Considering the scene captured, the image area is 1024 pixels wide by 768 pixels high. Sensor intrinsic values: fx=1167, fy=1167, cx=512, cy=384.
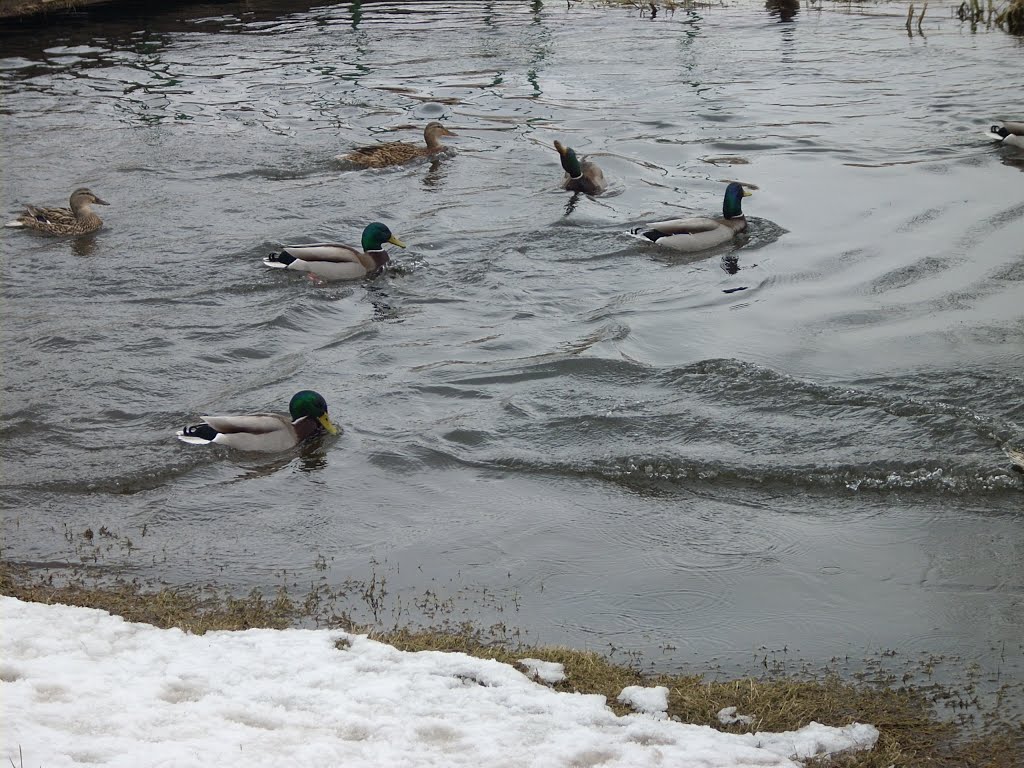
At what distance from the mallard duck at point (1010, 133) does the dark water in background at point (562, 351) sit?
27cm

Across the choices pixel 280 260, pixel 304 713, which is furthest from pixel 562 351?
pixel 304 713

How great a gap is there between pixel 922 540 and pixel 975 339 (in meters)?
3.32

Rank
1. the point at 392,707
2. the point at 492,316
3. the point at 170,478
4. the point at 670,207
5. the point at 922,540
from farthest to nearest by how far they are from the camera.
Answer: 1. the point at 670,207
2. the point at 492,316
3. the point at 170,478
4. the point at 922,540
5. the point at 392,707

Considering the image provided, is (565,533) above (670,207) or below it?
below

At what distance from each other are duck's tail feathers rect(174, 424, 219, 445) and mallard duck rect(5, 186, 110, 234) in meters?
5.27

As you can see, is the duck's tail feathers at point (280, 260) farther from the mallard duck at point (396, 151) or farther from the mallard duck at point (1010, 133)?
the mallard duck at point (1010, 133)

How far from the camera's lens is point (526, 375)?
9.44m

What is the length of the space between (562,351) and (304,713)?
5.46 meters

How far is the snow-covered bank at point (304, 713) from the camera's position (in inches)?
172

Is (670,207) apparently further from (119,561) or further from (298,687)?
(298,687)

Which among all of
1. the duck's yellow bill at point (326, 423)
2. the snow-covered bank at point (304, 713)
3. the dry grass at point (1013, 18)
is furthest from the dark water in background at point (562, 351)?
the dry grass at point (1013, 18)

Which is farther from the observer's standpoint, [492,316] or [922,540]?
[492,316]

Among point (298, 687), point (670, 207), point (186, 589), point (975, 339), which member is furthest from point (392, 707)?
point (670, 207)

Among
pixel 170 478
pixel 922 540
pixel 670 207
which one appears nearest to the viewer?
pixel 922 540
